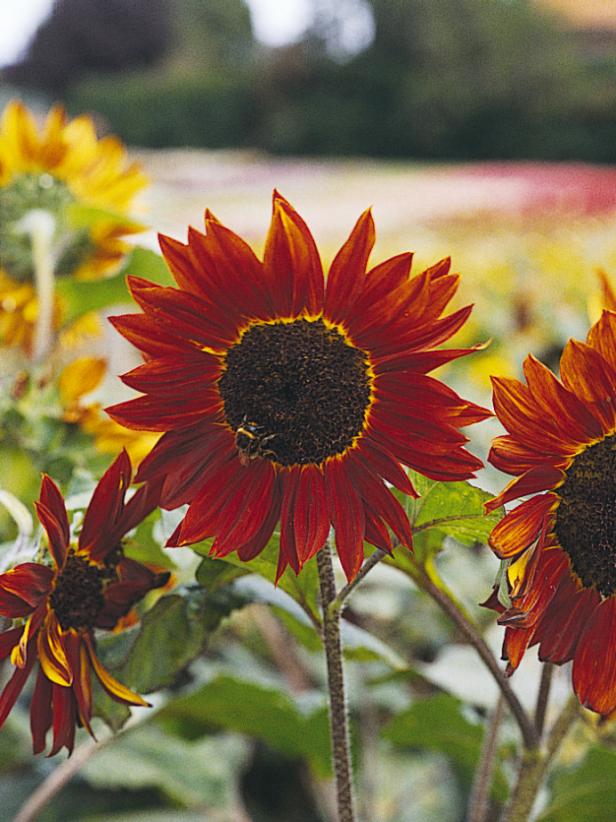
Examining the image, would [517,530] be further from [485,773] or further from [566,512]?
[485,773]

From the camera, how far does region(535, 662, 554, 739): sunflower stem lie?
283 mm

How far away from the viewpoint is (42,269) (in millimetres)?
473

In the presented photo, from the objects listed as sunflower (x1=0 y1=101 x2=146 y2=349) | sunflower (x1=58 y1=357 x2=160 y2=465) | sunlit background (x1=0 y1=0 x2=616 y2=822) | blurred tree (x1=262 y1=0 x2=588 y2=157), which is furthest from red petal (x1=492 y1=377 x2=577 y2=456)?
blurred tree (x1=262 y1=0 x2=588 y2=157)

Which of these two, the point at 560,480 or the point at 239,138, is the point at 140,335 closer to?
the point at 560,480

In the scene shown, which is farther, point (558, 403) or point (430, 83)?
point (430, 83)

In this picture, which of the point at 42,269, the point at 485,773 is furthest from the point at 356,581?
the point at 42,269

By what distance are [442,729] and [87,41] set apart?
1143cm

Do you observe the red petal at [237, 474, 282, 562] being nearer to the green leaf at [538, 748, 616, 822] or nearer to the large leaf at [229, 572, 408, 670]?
the large leaf at [229, 572, 408, 670]

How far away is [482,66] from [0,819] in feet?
33.1

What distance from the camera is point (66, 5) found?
36.4 feet

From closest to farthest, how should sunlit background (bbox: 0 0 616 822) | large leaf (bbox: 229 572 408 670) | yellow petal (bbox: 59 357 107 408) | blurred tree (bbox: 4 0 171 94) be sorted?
large leaf (bbox: 229 572 408 670), yellow petal (bbox: 59 357 107 408), sunlit background (bbox: 0 0 616 822), blurred tree (bbox: 4 0 171 94)

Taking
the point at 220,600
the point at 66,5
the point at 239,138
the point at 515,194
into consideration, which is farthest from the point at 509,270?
the point at 66,5

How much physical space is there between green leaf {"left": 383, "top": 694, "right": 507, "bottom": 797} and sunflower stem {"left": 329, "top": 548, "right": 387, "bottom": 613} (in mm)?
182

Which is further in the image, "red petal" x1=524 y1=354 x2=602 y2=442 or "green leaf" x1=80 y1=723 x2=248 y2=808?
"green leaf" x1=80 y1=723 x2=248 y2=808
